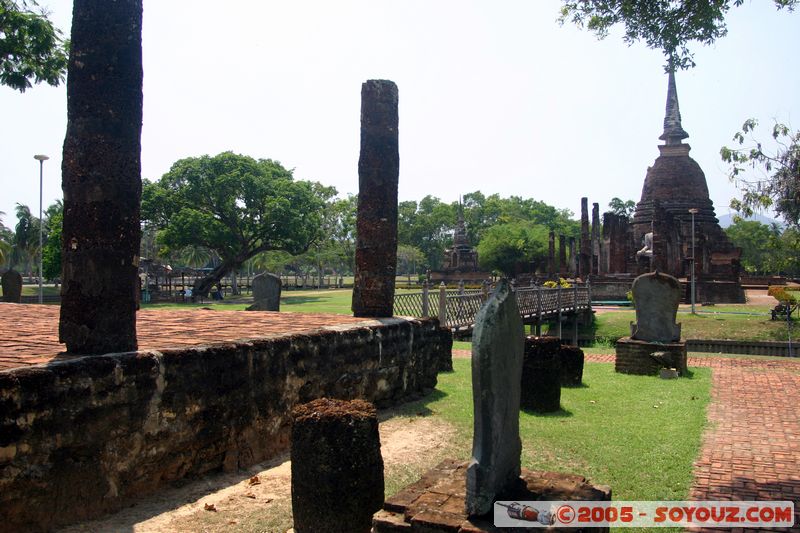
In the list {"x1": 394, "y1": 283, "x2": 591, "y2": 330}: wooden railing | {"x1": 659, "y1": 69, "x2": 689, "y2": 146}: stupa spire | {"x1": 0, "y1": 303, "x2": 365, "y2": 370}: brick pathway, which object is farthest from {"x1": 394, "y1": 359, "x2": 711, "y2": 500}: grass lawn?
{"x1": 659, "y1": 69, "x2": 689, "y2": 146}: stupa spire

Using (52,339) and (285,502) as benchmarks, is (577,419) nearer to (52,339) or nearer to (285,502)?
(285,502)

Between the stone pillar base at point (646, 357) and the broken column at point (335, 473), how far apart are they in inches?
326

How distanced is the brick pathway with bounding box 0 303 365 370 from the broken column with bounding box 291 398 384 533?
1.69 metres

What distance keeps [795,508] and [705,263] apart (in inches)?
1381

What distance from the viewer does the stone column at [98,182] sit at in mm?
4902

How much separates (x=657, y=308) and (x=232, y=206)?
91.9ft

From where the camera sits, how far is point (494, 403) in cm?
381

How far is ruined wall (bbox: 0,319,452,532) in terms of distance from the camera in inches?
153

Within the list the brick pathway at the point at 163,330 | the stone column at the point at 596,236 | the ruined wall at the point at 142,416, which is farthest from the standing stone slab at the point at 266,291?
the stone column at the point at 596,236

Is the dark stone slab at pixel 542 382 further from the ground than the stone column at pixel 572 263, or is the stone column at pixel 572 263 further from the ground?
the stone column at pixel 572 263

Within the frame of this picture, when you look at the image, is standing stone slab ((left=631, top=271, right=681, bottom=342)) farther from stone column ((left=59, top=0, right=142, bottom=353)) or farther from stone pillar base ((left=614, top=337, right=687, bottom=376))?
stone column ((left=59, top=0, right=142, bottom=353))

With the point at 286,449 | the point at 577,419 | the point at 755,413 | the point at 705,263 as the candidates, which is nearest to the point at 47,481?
the point at 286,449

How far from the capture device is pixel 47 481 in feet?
13.1

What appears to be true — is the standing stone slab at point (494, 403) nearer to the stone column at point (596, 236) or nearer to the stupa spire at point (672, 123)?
the stone column at point (596, 236)
